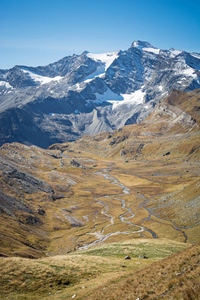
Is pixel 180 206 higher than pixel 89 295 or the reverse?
the reverse

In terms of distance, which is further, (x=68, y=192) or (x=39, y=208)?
(x=68, y=192)

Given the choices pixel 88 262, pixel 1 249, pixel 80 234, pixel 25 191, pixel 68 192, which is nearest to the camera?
pixel 88 262

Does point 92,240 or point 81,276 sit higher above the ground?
point 81,276

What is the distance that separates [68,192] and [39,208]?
193 feet

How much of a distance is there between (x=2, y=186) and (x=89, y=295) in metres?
109

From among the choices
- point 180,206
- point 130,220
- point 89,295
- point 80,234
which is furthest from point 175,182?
point 89,295

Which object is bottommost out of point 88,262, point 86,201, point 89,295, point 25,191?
point 86,201

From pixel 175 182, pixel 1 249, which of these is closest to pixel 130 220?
pixel 1 249

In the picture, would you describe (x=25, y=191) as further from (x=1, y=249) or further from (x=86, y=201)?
(x=1, y=249)

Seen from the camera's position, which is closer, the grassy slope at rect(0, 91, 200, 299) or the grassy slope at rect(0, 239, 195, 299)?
the grassy slope at rect(0, 239, 195, 299)

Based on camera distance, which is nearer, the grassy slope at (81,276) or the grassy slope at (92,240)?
the grassy slope at (81,276)

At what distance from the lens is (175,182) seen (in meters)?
199

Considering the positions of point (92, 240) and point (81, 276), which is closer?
point (81, 276)

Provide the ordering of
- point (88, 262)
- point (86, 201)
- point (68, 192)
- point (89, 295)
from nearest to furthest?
1. point (89, 295)
2. point (88, 262)
3. point (86, 201)
4. point (68, 192)
